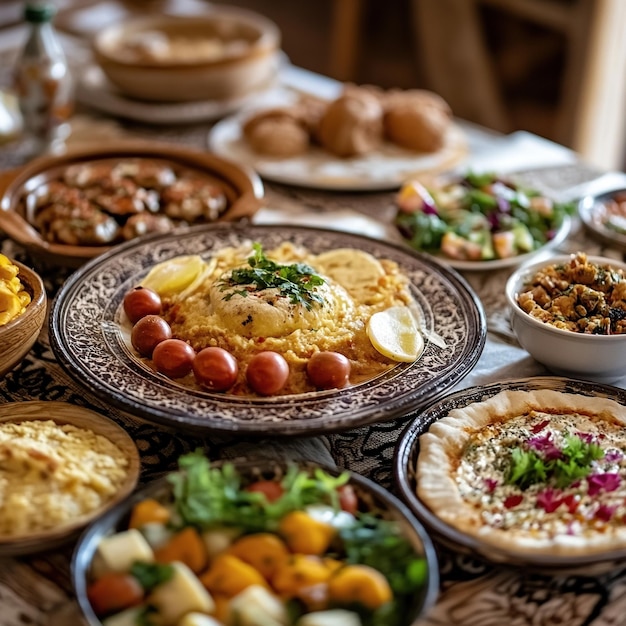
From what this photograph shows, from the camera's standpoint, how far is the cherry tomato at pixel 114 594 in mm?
1399

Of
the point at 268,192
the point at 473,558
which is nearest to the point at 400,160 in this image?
the point at 268,192

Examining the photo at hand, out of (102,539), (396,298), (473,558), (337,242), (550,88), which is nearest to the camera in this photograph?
(102,539)

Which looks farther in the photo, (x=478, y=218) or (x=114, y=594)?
(x=478, y=218)

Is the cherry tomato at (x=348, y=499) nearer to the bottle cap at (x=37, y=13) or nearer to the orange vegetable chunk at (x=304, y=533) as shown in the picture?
the orange vegetable chunk at (x=304, y=533)

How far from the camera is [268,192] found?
317cm

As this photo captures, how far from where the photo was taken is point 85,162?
3020 mm

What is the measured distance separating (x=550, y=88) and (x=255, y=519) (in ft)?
17.5

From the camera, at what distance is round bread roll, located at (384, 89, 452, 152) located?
3.29 metres

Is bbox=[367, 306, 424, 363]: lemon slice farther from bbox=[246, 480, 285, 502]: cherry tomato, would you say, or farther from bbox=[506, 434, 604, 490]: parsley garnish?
bbox=[246, 480, 285, 502]: cherry tomato

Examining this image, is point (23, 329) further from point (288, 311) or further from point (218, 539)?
point (218, 539)

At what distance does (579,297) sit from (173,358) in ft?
3.31

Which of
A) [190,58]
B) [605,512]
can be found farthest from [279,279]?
[190,58]

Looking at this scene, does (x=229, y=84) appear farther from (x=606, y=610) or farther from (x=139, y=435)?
(x=606, y=610)

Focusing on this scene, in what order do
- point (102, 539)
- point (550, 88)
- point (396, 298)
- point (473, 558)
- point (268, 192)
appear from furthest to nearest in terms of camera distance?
point (550, 88) < point (268, 192) < point (396, 298) < point (473, 558) < point (102, 539)
